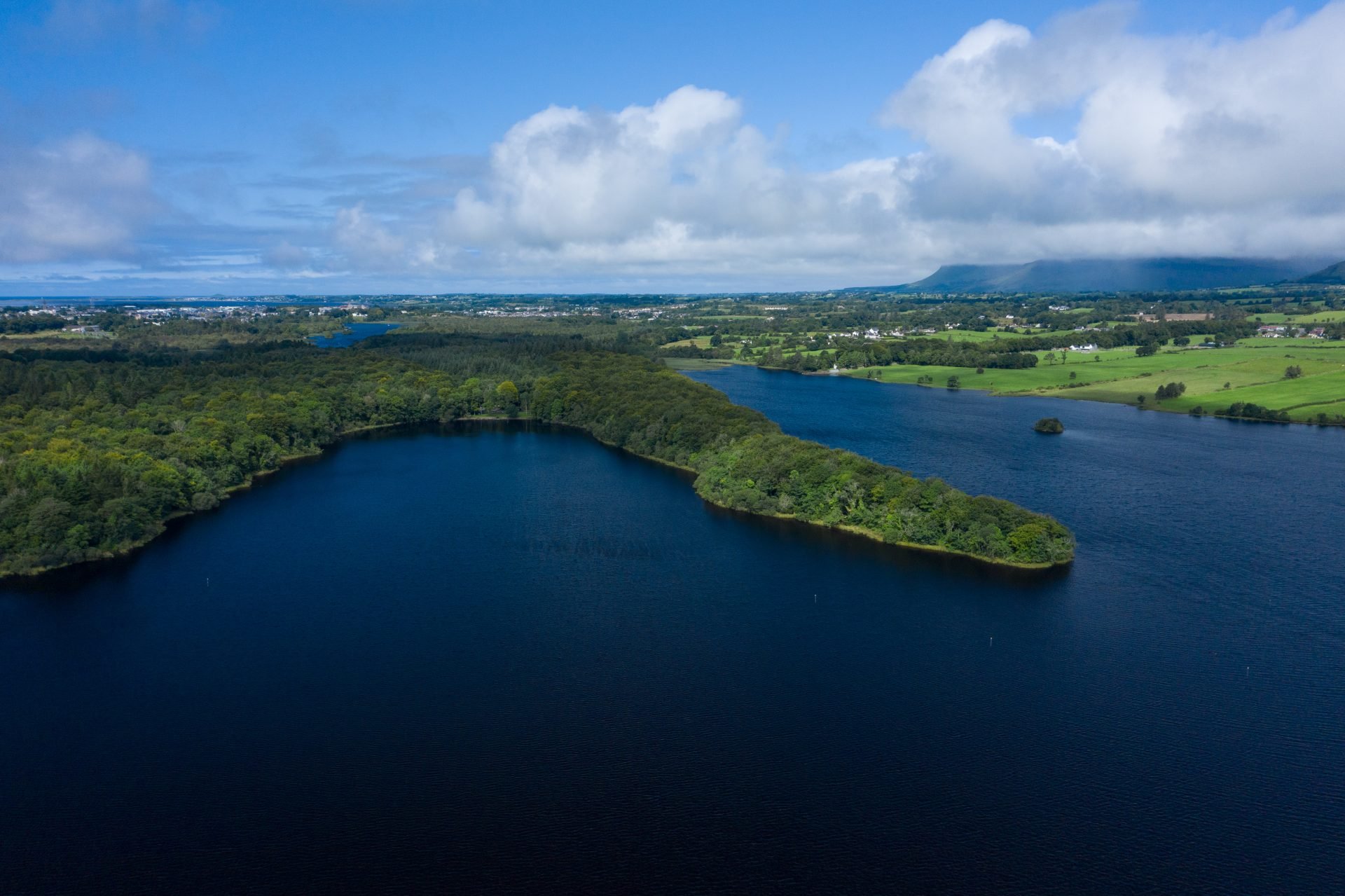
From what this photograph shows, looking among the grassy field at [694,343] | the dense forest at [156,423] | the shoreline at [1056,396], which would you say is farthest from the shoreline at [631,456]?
the grassy field at [694,343]

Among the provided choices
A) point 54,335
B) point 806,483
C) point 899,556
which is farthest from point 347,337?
point 899,556

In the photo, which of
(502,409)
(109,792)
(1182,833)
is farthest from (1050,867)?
(502,409)

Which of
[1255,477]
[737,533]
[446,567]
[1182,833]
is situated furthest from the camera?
[1255,477]

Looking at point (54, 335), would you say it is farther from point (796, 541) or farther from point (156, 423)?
point (796, 541)

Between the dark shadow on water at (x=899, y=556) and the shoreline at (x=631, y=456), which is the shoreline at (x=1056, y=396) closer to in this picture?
the shoreline at (x=631, y=456)

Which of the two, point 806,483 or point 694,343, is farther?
point 694,343

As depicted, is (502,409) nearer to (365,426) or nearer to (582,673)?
(365,426)

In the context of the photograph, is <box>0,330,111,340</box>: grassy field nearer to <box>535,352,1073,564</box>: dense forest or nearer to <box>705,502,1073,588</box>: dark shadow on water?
<box>535,352,1073,564</box>: dense forest
